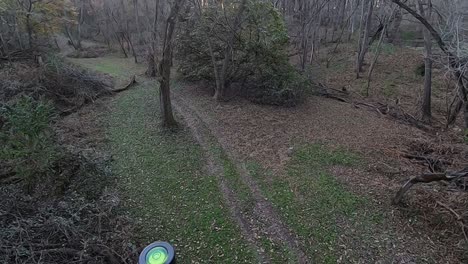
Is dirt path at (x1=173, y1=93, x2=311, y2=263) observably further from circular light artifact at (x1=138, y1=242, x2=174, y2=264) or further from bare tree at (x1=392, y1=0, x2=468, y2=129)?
bare tree at (x1=392, y1=0, x2=468, y2=129)

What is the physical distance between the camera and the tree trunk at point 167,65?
860cm

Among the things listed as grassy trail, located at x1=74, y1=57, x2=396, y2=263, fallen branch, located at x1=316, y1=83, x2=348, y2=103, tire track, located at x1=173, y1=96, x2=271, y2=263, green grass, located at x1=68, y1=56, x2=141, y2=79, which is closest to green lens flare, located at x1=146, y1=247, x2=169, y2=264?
grassy trail, located at x1=74, y1=57, x2=396, y2=263

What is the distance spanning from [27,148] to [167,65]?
15.4ft

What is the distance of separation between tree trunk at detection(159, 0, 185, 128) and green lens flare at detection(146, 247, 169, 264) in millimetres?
6799

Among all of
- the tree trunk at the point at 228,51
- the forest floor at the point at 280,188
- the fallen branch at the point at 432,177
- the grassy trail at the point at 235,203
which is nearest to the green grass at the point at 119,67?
the tree trunk at the point at 228,51

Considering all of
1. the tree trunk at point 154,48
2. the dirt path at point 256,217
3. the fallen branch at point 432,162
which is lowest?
the dirt path at point 256,217

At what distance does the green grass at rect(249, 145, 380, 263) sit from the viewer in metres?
5.51

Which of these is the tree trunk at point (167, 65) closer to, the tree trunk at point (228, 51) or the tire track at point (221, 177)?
the tire track at point (221, 177)

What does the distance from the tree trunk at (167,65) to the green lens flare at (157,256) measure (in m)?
6.80

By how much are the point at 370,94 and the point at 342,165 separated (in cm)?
1019

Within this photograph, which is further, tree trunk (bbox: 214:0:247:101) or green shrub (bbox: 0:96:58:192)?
tree trunk (bbox: 214:0:247:101)

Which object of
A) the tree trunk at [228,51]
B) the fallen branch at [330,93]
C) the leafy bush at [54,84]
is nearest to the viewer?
the leafy bush at [54,84]

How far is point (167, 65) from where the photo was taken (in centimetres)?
907

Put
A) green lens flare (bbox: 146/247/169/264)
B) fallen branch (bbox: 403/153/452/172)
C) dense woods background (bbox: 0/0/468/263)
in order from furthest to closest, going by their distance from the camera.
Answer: fallen branch (bbox: 403/153/452/172), dense woods background (bbox: 0/0/468/263), green lens flare (bbox: 146/247/169/264)
